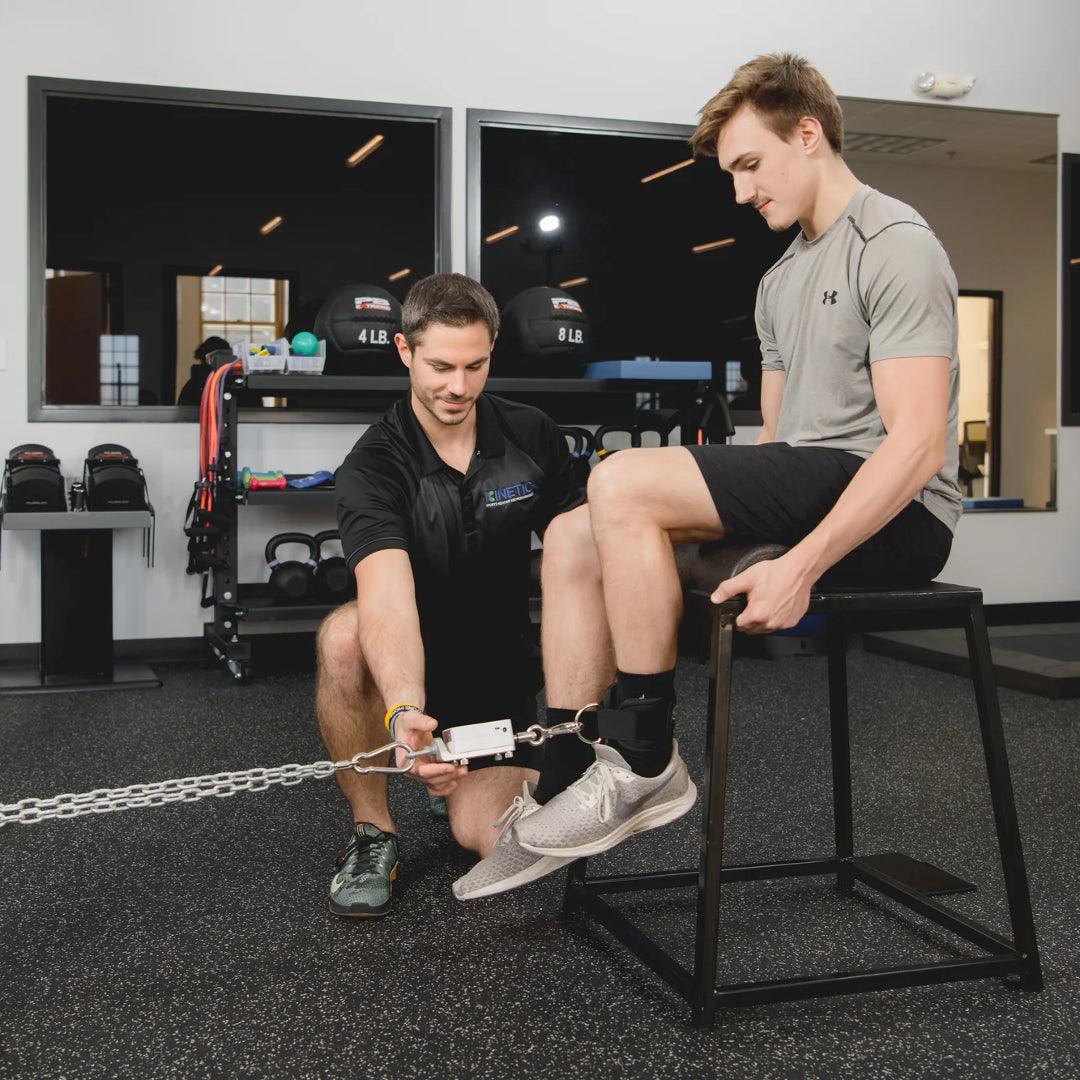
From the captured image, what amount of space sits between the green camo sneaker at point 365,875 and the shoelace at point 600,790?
0.54 meters

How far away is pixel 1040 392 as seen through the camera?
7.97 meters

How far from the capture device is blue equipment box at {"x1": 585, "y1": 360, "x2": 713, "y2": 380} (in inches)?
166

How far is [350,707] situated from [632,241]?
3.80 m

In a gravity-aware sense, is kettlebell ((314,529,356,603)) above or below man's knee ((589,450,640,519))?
below

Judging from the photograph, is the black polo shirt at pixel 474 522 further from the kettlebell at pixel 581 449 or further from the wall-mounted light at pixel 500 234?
the wall-mounted light at pixel 500 234

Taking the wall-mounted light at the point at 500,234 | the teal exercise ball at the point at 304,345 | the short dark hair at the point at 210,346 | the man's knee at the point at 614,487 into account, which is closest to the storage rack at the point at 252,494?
the teal exercise ball at the point at 304,345

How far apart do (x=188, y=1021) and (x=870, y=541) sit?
3.62 feet

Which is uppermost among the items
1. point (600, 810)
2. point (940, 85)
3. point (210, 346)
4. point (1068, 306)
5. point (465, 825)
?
point (940, 85)

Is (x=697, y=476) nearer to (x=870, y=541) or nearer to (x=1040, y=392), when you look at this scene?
(x=870, y=541)

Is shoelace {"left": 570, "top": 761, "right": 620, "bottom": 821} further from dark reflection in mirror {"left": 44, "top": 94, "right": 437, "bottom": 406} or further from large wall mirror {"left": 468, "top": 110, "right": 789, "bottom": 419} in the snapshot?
large wall mirror {"left": 468, "top": 110, "right": 789, "bottom": 419}

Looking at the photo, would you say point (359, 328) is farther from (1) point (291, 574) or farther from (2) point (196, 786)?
(2) point (196, 786)

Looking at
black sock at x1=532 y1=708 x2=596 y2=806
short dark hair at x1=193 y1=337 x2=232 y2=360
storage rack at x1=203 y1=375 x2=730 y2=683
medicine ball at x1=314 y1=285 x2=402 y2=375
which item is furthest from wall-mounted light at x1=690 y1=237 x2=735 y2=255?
black sock at x1=532 y1=708 x2=596 y2=806

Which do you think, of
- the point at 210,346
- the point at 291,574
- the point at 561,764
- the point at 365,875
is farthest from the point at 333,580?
the point at 561,764

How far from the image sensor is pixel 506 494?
2.09 metres
